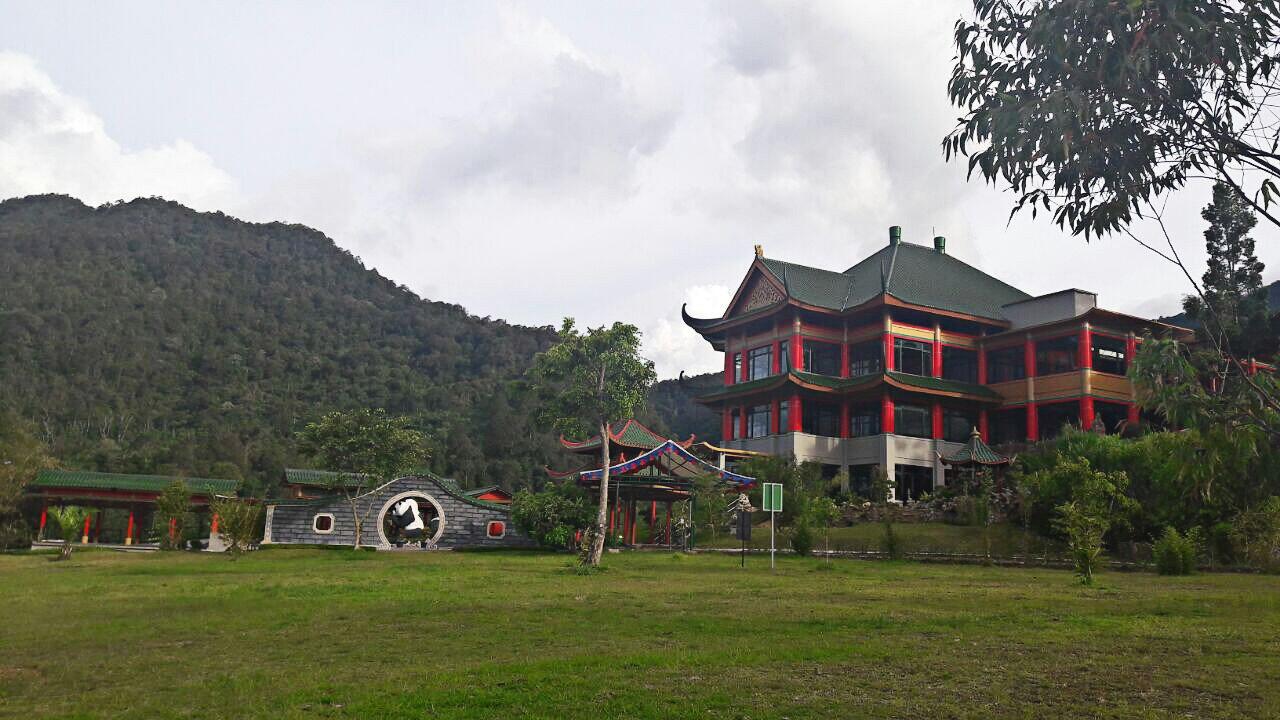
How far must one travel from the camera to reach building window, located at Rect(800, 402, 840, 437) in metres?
56.6

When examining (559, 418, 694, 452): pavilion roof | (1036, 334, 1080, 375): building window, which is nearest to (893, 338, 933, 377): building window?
(1036, 334, 1080, 375): building window

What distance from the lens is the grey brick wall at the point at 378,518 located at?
44125 millimetres

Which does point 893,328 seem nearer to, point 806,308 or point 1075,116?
point 806,308

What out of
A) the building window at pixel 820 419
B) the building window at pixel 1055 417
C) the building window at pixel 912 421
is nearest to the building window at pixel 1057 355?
the building window at pixel 1055 417

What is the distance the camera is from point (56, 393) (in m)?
88.5

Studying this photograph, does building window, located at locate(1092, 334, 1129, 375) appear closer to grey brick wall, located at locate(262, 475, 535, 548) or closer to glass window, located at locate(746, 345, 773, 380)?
glass window, located at locate(746, 345, 773, 380)

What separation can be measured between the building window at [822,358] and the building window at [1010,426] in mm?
9912

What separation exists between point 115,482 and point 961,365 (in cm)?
4647

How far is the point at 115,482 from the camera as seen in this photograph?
153ft

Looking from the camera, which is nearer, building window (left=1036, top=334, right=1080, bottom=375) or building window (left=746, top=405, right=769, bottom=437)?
building window (left=1036, top=334, right=1080, bottom=375)

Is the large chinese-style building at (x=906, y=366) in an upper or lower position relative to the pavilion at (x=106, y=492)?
upper

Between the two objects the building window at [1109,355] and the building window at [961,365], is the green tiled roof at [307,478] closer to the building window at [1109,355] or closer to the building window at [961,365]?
the building window at [961,365]

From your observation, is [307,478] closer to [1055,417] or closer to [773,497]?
[773,497]

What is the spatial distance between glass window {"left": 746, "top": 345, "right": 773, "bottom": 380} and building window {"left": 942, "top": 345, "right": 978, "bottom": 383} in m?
10.3
